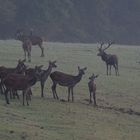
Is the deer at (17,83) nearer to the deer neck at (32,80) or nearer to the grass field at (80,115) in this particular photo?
the deer neck at (32,80)

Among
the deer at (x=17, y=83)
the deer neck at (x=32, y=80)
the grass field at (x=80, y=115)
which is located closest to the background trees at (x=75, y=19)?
the grass field at (x=80, y=115)

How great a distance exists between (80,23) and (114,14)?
30.7 feet

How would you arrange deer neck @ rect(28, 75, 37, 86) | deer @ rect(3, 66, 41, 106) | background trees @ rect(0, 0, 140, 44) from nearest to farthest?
deer @ rect(3, 66, 41, 106), deer neck @ rect(28, 75, 37, 86), background trees @ rect(0, 0, 140, 44)

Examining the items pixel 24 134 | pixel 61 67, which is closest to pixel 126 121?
pixel 24 134

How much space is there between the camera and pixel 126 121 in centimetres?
1970

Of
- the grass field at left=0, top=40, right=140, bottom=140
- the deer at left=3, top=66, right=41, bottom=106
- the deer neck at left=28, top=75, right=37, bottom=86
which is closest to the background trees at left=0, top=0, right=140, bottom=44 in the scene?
the grass field at left=0, top=40, right=140, bottom=140

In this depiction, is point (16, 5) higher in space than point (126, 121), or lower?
higher

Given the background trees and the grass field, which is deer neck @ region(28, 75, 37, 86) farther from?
the background trees

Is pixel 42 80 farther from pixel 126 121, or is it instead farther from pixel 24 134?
pixel 24 134

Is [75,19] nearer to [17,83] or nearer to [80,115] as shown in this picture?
[17,83]

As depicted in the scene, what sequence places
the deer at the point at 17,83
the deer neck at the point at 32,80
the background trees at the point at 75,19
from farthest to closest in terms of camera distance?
1. the background trees at the point at 75,19
2. the deer neck at the point at 32,80
3. the deer at the point at 17,83

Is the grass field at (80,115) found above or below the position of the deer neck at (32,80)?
below

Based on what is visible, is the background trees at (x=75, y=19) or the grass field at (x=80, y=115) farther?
the background trees at (x=75, y=19)

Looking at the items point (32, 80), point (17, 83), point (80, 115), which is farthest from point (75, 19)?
A: point (80, 115)
